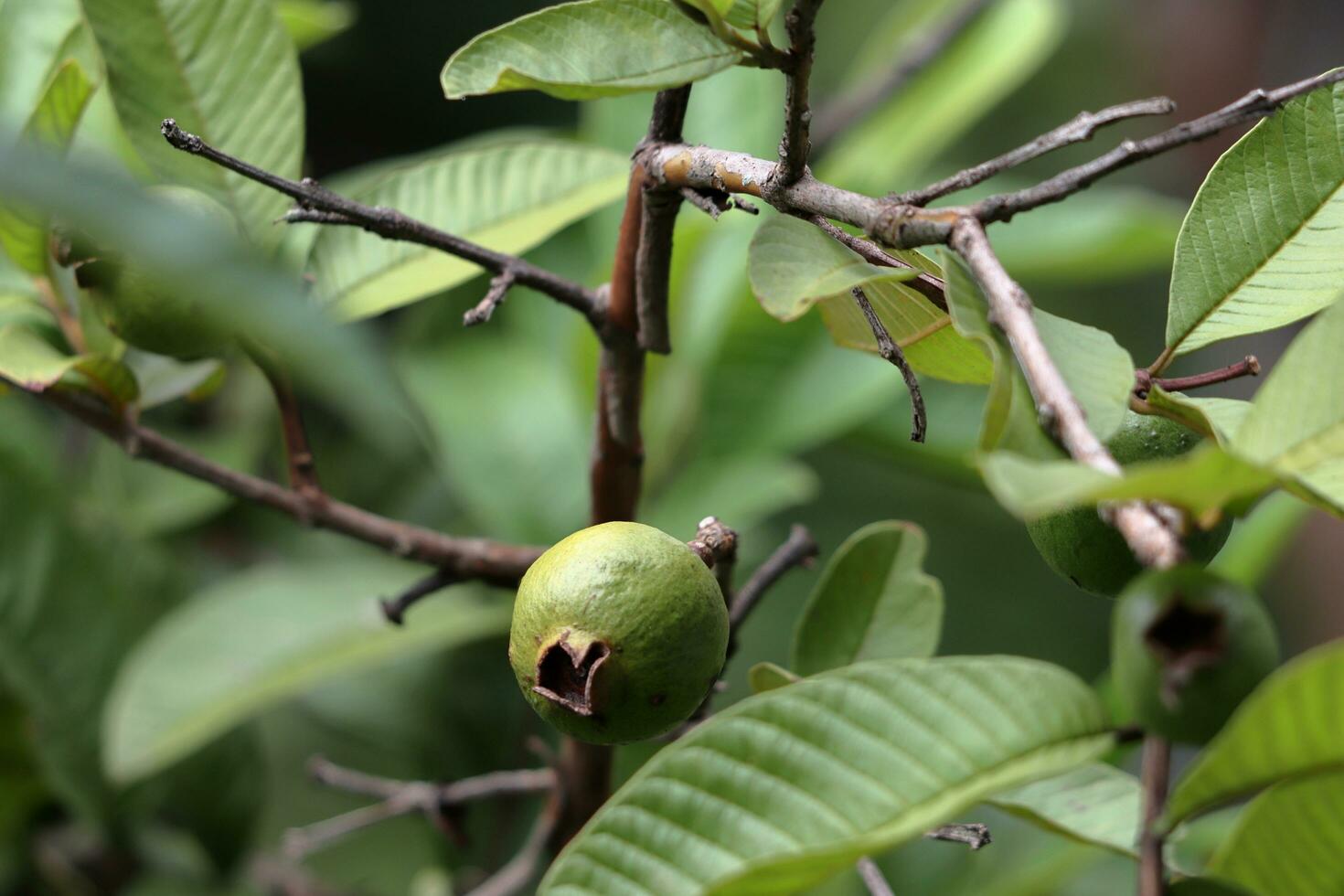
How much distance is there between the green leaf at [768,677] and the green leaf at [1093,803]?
0.15m

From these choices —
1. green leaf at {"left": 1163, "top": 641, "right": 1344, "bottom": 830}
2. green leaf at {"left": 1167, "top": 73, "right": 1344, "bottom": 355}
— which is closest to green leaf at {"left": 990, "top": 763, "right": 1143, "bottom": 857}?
green leaf at {"left": 1163, "top": 641, "right": 1344, "bottom": 830}

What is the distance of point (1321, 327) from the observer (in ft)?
1.49

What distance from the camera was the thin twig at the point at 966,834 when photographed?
67 cm

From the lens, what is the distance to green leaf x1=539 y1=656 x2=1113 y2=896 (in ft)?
1.43

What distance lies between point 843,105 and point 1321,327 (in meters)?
1.63

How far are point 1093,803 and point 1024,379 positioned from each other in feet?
0.83

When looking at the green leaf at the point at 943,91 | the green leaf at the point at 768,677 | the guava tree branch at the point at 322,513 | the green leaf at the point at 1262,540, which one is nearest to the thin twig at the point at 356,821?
the guava tree branch at the point at 322,513

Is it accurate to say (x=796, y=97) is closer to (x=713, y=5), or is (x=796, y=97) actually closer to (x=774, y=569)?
(x=713, y=5)

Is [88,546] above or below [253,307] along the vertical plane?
below

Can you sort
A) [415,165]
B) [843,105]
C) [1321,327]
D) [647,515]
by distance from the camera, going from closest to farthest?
Result: [1321,327], [415,165], [647,515], [843,105]

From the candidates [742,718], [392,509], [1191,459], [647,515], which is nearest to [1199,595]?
[1191,459]

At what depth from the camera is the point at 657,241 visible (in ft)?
2.31

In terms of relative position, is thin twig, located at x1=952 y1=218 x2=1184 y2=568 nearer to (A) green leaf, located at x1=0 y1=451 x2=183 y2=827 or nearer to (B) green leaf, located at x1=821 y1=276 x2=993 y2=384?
(B) green leaf, located at x1=821 y1=276 x2=993 y2=384

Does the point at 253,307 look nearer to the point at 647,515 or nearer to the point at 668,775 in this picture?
the point at 668,775
